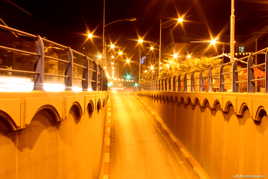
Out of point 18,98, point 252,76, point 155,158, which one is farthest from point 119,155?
point 18,98

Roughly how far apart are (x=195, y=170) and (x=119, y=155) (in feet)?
16.5

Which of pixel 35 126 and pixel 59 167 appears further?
pixel 59 167

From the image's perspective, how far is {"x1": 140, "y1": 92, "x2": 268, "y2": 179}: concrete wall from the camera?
7.39m

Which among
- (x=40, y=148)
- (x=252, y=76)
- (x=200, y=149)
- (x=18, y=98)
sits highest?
(x=252, y=76)

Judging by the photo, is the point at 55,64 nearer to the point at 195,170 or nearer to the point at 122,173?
the point at 122,173

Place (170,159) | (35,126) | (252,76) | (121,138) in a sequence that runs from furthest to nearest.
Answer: (121,138)
(170,159)
(252,76)
(35,126)

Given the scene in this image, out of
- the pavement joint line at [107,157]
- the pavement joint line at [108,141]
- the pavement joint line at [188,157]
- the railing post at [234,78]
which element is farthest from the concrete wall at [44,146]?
the pavement joint line at [108,141]

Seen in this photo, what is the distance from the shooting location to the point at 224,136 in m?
10.5

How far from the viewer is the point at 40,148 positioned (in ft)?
17.7

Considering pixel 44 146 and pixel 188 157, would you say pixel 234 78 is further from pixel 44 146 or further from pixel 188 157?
pixel 44 146

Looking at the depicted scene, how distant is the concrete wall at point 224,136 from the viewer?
739 centimetres

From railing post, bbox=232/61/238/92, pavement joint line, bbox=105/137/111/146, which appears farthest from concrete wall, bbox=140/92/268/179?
pavement joint line, bbox=105/137/111/146

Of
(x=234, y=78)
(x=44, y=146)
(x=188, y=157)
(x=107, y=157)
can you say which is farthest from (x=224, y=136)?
(x=107, y=157)

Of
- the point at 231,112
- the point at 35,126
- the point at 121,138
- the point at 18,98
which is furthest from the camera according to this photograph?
the point at 121,138
